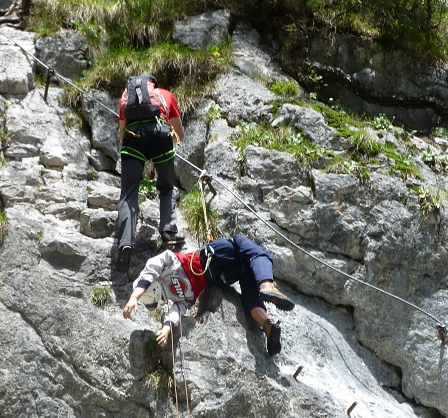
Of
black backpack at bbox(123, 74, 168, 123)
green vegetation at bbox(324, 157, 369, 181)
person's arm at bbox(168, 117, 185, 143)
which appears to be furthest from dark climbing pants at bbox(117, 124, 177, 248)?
green vegetation at bbox(324, 157, 369, 181)

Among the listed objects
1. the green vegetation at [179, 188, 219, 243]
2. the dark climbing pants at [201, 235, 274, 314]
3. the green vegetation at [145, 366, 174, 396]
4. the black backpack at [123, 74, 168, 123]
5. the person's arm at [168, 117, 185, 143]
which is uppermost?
the black backpack at [123, 74, 168, 123]

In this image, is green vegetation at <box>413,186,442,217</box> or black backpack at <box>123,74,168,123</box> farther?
green vegetation at <box>413,186,442,217</box>

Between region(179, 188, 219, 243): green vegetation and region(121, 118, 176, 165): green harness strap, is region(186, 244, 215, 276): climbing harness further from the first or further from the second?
region(121, 118, 176, 165): green harness strap

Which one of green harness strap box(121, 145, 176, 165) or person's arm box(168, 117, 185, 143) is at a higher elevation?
person's arm box(168, 117, 185, 143)

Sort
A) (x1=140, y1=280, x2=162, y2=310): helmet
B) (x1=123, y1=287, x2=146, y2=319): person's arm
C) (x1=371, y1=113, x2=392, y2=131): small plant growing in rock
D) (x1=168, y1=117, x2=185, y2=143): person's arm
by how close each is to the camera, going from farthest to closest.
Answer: (x1=371, y1=113, x2=392, y2=131): small plant growing in rock, (x1=168, y1=117, x2=185, y2=143): person's arm, (x1=140, y1=280, x2=162, y2=310): helmet, (x1=123, y1=287, x2=146, y2=319): person's arm

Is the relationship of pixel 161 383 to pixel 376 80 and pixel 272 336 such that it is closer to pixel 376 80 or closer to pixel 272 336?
pixel 272 336

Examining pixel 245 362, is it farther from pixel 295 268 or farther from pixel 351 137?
pixel 351 137

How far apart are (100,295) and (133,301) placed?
85 centimetres

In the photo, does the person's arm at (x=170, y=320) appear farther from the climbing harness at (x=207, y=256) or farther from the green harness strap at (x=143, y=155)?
the green harness strap at (x=143, y=155)

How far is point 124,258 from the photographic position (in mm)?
6637

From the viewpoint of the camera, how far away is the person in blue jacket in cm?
612

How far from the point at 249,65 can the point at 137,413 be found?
229 inches

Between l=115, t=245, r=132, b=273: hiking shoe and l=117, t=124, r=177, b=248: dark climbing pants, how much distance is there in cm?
26

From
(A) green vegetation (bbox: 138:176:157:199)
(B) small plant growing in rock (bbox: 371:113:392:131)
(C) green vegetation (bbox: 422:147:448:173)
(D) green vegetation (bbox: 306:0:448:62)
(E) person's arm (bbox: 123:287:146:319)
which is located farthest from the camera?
(D) green vegetation (bbox: 306:0:448:62)
